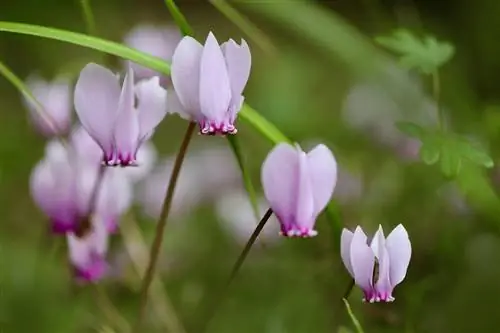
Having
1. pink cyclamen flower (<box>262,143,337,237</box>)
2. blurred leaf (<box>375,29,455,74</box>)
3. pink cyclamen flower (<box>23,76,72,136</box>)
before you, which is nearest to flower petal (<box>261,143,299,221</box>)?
pink cyclamen flower (<box>262,143,337,237</box>)

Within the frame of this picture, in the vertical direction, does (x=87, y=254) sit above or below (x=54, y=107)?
below

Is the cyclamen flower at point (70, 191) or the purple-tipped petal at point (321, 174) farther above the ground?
the purple-tipped petal at point (321, 174)

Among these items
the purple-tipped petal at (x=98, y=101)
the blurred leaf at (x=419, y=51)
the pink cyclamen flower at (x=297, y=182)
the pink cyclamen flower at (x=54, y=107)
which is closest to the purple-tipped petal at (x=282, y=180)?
the pink cyclamen flower at (x=297, y=182)

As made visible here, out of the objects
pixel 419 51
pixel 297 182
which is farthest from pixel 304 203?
pixel 419 51

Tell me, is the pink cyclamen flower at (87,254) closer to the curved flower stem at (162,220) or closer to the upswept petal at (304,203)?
the curved flower stem at (162,220)

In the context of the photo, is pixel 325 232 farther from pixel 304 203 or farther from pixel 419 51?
pixel 304 203

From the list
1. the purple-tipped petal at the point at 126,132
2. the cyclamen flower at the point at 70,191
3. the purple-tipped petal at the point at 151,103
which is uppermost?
the purple-tipped petal at the point at 151,103

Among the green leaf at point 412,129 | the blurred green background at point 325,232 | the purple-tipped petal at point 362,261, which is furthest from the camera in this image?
the blurred green background at point 325,232
